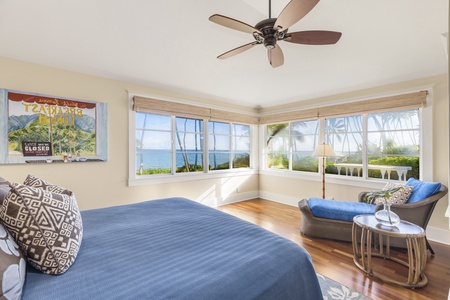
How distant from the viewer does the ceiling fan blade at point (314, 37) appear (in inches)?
69.6

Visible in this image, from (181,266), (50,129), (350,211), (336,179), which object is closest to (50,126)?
(50,129)

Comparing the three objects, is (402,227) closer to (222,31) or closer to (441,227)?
(441,227)

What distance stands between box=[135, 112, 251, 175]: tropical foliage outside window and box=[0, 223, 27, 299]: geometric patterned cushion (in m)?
2.74

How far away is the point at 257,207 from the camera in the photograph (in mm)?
4418

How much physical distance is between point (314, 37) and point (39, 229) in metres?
2.28

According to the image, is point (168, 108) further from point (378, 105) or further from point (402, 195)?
point (402, 195)

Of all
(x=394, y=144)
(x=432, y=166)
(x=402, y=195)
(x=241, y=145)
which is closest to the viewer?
(x=402, y=195)

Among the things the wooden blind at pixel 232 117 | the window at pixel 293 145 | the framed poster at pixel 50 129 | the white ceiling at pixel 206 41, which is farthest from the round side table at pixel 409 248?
the framed poster at pixel 50 129

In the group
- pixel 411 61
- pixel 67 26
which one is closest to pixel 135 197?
pixel 67 26

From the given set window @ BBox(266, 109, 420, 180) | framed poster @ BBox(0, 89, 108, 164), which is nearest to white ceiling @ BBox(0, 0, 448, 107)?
framed poster @ BBox(0, 89, 108, 164)

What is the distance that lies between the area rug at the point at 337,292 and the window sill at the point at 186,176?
273 cm

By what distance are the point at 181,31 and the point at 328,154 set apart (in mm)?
2921

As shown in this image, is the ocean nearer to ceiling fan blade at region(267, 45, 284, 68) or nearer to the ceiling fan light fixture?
ceiling fan blade at region(267, 45, 284, 68)

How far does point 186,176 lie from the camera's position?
4.03 m
